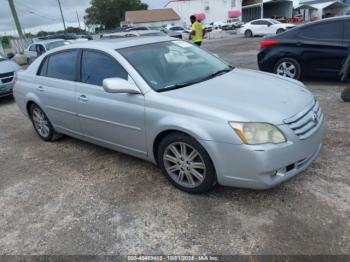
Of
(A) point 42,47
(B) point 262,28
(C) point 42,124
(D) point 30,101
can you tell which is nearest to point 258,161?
(C) point 42,124

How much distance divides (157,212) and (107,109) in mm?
1342

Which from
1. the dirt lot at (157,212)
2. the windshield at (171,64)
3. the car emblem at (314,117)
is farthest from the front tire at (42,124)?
the car emblem at (314,117)

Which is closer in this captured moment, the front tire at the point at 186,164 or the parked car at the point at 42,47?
the front tire at the point at 186,164

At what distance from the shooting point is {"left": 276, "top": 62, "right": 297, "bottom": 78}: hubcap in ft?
24.3

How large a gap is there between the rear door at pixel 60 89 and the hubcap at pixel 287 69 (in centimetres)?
501

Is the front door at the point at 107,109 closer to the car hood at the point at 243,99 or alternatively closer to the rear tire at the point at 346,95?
the car hood at the point at 243,99

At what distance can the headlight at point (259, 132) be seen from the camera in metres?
2.82

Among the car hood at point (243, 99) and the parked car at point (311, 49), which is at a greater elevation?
the car hood at point (243, 99)

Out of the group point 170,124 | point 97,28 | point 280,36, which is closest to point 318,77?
point 280,36

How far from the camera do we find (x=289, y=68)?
24.4 feet

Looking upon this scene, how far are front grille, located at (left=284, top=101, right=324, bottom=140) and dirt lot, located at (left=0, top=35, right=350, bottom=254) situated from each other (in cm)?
63

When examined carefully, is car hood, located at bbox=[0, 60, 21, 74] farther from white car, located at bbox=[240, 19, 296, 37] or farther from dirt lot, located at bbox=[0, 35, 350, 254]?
white car, located at bbox=[240, 19, 296, 37]

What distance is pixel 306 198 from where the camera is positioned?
3.15m

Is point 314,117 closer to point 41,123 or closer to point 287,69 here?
point 41,123
